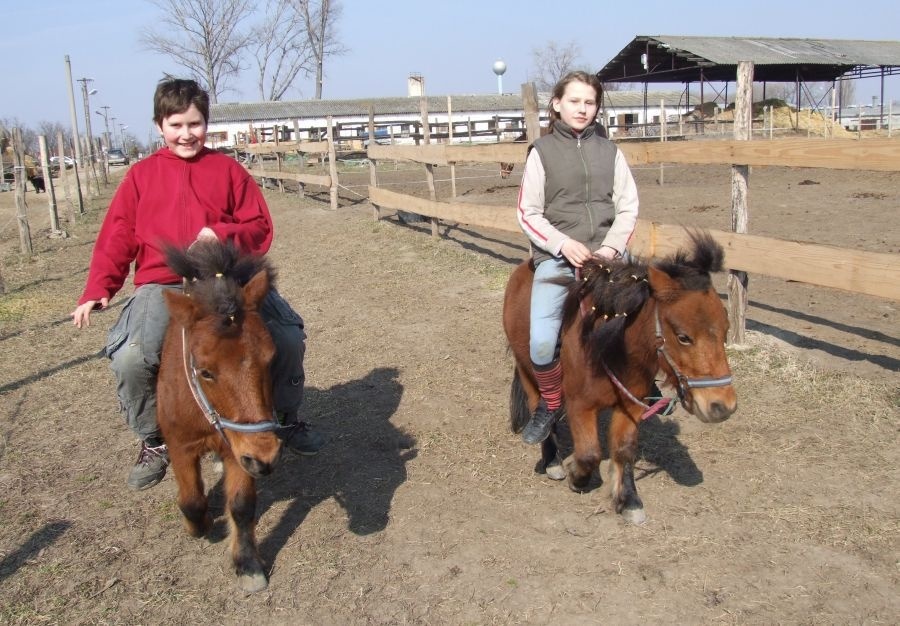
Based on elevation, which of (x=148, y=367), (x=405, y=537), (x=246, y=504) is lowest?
(x=405, y=537)

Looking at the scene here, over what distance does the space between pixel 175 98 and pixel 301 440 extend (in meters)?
1.74

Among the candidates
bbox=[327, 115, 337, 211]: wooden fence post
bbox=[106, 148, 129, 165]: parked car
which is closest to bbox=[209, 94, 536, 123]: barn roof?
bbox=[106, 148, 129, 165]: parked car

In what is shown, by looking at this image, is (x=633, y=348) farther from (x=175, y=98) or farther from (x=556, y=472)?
(x=175, y=98)

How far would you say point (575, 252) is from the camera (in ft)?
10.8

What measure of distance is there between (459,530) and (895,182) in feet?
47.1

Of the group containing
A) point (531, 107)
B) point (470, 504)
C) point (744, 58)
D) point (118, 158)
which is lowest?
point (470, 504)

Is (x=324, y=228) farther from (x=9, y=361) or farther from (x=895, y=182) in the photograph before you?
(x=895, y=182)

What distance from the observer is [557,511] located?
3.56 metres

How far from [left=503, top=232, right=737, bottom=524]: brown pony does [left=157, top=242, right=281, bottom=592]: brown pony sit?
1397 mm

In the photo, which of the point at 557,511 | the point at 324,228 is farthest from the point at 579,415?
the point at 324,228

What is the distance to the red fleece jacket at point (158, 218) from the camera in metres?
3.33

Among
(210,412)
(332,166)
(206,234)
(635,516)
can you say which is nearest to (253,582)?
(210,412)

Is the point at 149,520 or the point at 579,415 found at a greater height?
the point at 579,415

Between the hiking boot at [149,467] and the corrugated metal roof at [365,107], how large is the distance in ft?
185
